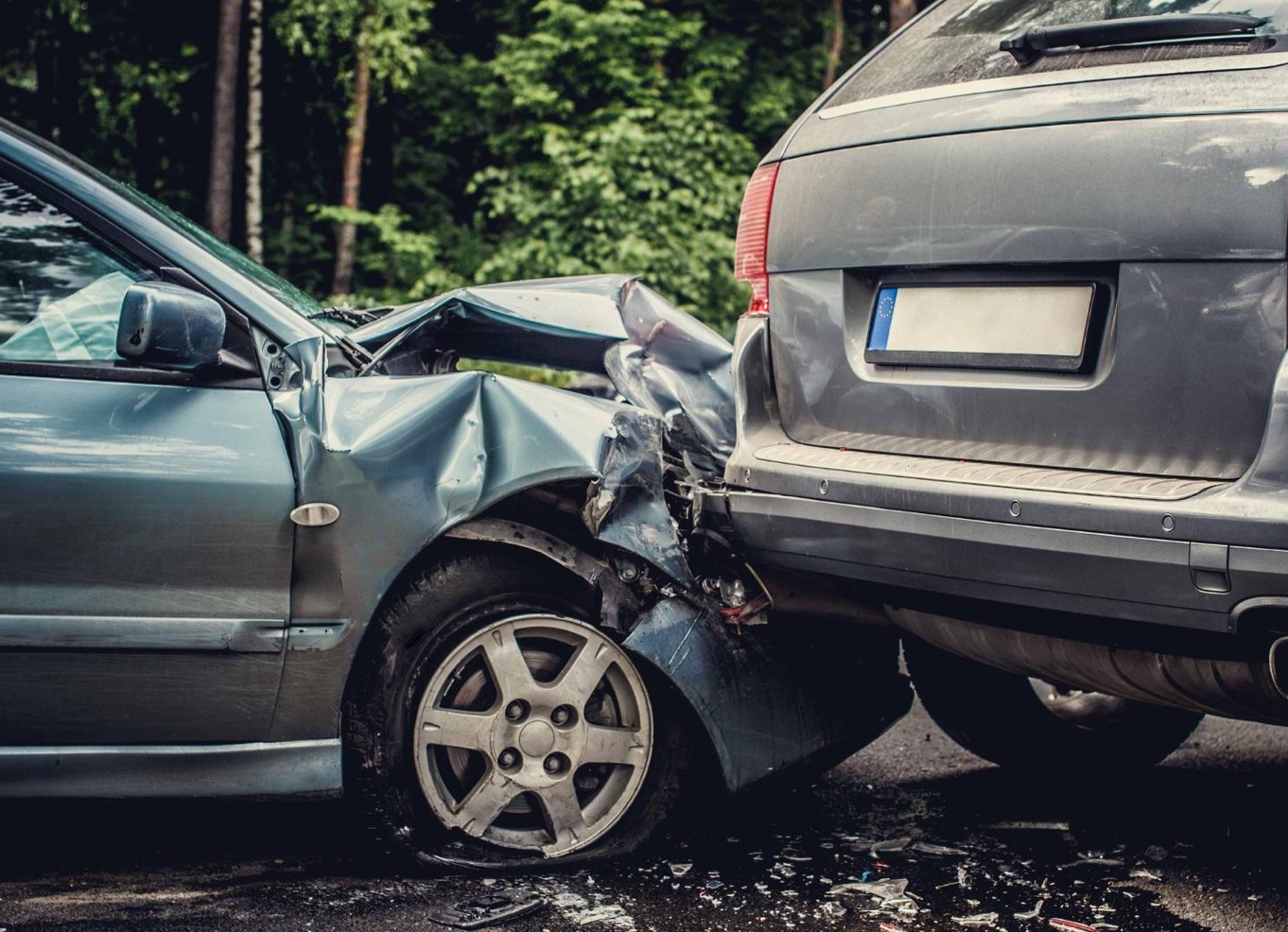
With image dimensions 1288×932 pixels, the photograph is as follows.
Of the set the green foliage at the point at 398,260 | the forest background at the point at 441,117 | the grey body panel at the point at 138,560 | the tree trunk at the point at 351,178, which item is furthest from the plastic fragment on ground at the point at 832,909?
the tree trunk at the point at 351,178

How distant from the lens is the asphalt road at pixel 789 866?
2.92 m

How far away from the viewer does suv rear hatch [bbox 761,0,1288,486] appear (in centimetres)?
243

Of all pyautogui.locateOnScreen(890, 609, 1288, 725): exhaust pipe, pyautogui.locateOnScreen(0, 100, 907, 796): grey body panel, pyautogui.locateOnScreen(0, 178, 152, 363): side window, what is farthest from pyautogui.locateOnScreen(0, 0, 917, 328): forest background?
pyautogui.locateOnScreen(890, 609, 1288, 725): exhaust pipe

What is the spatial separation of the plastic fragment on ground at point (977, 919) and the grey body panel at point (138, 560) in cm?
152

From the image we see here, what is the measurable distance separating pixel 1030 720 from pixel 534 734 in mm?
1560

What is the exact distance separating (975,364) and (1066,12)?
0.83 metres

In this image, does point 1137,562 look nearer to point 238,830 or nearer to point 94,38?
point 238,830

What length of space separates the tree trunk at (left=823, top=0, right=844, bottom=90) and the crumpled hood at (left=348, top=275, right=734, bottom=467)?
16140 millimetres

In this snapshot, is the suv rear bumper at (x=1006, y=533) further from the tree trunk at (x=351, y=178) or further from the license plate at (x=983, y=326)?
the tree trunk at (x=351, y=178)

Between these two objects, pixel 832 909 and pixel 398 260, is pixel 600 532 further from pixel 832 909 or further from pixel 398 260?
pixel 398 260

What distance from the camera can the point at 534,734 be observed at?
309 centimetres

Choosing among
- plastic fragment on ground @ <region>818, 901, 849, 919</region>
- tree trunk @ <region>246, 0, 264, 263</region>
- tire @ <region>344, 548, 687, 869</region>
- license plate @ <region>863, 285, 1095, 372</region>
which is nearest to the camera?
license plate @ <region>863, 285, 1095, 372</region>

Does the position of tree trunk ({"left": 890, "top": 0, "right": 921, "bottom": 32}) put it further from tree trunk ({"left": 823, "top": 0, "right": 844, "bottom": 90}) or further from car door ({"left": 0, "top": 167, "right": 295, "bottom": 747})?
car door ({"left": 0, "top": 167, "right": 295, "bottom": 747})

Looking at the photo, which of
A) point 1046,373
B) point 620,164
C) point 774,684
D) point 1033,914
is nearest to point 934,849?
point 1033,914
